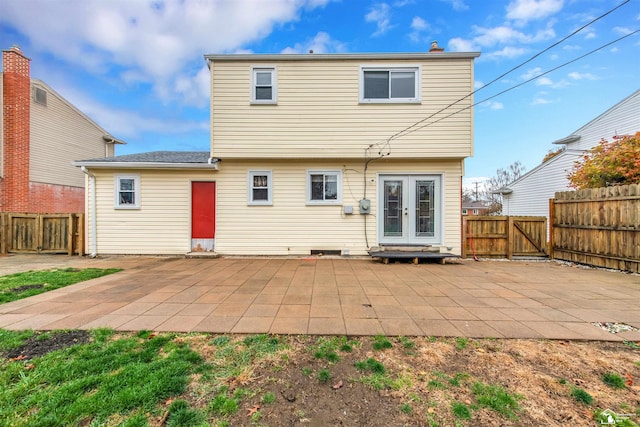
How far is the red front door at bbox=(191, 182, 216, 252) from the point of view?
8.45 meters

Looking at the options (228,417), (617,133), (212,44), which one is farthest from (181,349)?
(617,133)

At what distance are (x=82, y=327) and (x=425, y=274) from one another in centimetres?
632

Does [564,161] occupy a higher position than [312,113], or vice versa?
[312,113]

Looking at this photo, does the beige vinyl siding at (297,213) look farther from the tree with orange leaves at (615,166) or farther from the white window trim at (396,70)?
the tree with orange leaves at (615,166)

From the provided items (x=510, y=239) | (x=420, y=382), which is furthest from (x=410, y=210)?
(x=420, y=382)

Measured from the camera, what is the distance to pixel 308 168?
8289 mm

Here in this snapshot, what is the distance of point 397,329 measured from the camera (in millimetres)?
3205

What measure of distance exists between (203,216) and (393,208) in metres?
6.31

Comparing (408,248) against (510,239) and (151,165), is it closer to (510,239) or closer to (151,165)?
(510,239)

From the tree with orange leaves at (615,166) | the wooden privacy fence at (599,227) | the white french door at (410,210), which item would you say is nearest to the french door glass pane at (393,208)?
the white french door at (410,210)

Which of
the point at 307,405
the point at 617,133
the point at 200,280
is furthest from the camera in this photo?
the point at 617,133

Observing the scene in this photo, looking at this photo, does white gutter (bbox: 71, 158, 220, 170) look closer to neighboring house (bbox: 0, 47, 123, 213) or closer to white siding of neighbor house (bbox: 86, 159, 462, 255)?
white siding of neighbor house (bbox: 86, 159, 462, 255)

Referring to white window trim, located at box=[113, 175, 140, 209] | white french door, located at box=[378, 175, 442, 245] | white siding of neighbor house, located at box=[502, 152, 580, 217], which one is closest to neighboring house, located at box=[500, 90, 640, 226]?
white siding of neighbor house, located at box=[502, 152, 580, 217]

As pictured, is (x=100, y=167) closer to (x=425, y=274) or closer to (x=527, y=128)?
(x=425, y=274)
